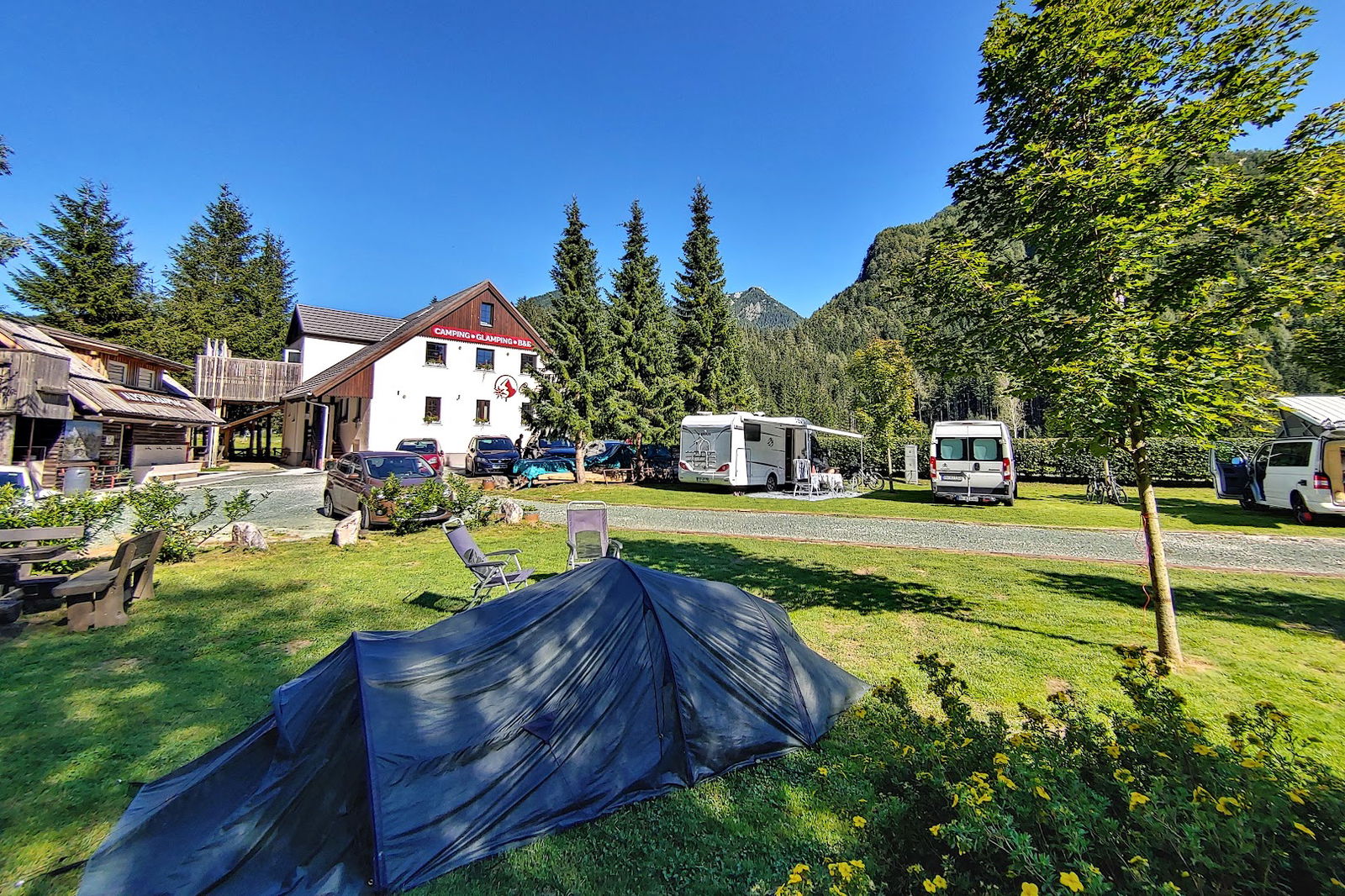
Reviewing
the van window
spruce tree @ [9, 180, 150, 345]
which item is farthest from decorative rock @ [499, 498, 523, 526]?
spruce tree @ [9, 180, 150, 345]

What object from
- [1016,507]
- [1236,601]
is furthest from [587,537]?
[1016,507]

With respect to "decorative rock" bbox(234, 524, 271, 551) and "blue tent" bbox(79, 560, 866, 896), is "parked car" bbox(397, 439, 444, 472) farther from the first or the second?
"blue tent" bbox(79, 560, 866, 896)

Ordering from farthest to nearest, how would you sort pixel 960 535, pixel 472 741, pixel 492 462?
1. pixel 492 462
2. pixel 960 535
3. pixel 472 741

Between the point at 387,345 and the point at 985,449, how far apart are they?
26335mm

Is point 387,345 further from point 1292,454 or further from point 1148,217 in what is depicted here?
point 1292,454

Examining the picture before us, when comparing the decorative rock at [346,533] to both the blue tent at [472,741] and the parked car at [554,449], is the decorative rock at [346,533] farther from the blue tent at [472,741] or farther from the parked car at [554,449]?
the parked car at [554,449]

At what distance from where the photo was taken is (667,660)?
11.4 ft

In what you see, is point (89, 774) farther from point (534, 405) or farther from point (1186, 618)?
point (534, 405)

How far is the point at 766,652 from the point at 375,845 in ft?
8.42

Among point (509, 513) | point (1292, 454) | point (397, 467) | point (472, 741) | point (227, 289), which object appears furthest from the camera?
point (227, 289)

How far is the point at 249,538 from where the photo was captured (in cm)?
971

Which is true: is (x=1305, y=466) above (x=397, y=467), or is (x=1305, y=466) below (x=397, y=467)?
below

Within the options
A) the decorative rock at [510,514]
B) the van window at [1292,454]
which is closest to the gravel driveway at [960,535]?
the decorative rock at [510,514]

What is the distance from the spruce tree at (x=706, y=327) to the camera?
2792cm
